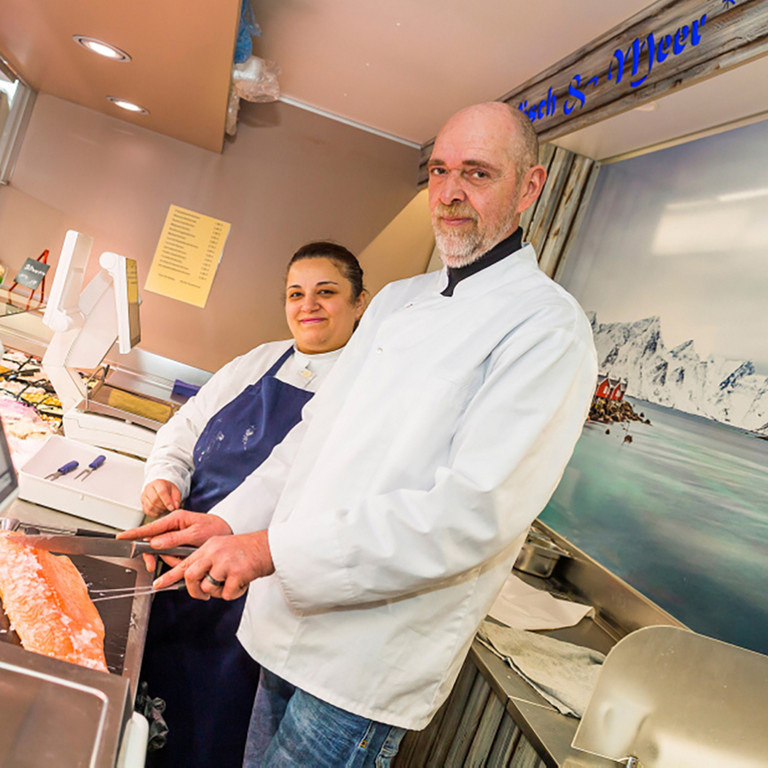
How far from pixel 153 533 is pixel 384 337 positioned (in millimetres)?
534

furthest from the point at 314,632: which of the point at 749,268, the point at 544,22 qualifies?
the point at 544,22

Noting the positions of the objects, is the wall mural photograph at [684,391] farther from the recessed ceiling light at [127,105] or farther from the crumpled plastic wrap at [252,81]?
the recessed ceiling light at [127,105]

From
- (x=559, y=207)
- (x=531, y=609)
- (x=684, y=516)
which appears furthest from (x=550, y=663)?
(x=559, y=207)

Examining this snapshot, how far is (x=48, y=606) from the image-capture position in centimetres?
92

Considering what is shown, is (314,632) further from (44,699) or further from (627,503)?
(627,503)

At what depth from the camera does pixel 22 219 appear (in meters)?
3.20

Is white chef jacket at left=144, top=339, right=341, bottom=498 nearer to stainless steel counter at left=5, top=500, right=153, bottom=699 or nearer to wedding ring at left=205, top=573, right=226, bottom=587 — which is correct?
stainless steel counter at left=5, top=500, right=153, bottom=699

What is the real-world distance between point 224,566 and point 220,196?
276cm

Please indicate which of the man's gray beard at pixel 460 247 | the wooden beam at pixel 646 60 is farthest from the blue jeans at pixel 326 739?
the wooden beam at pixel 646 60

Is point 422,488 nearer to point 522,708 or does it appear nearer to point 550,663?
point 522,708

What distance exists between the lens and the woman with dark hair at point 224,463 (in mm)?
1552

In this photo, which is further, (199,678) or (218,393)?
(218,393)

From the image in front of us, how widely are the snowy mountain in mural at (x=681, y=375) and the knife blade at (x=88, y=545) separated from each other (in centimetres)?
148

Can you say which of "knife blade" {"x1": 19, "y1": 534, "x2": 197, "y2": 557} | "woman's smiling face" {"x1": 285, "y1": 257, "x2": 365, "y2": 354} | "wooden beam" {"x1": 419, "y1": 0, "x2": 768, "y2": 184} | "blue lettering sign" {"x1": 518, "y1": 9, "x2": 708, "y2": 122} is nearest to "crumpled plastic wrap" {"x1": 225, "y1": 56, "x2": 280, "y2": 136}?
"woman's smiling face" {"x1": 285, "y1": 257, "x2": 365, "y2": 354}
